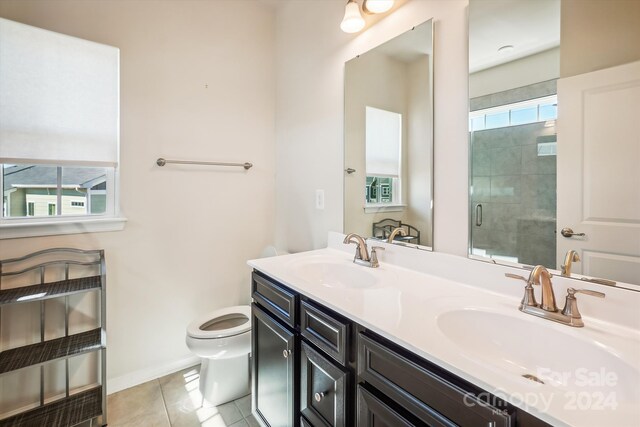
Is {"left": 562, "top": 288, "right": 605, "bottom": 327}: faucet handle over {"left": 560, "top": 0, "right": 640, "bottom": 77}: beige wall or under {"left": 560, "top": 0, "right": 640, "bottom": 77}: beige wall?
under

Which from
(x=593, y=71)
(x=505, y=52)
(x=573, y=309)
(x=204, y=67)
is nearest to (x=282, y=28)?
(x=204, y=67)

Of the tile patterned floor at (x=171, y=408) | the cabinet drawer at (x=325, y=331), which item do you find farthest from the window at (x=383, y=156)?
the tile patterned floor at (x=171, y=408)

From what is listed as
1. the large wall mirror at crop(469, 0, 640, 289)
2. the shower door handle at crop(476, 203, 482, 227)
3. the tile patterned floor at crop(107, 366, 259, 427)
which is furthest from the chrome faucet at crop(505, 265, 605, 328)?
the tile patterned floor at crop(107, 366, 259, 427)

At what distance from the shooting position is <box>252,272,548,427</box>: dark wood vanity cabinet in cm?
62

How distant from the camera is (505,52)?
3.43 ft

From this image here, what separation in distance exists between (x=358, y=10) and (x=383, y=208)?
0.99 meters

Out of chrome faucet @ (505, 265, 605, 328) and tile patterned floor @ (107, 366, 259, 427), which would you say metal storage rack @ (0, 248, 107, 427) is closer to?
tile patterned floor @ (107, 366, 259, 427)

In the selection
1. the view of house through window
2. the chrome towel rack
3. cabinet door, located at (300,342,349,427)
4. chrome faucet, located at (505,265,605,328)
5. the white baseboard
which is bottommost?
the white baseboard

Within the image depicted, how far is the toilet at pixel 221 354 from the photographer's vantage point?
162 centimetres

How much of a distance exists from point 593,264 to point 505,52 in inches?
29.8

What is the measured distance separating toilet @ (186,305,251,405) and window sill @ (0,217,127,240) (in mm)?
770

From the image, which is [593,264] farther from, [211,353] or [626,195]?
[211,353]

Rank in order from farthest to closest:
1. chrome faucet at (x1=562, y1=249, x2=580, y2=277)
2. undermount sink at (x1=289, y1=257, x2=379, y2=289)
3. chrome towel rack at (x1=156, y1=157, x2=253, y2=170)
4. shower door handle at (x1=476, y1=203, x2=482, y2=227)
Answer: chrome towel rack at (x1=156, y1=157, x2=253, y2=170)
undermount sink at (x1=289, y1=257, x2=379, y2=289)
shower door handle at (x1=476, y1=203, x2=482, y2=227)
chrome faucet at (x1=562, y1=249, x2=580, y2=277)

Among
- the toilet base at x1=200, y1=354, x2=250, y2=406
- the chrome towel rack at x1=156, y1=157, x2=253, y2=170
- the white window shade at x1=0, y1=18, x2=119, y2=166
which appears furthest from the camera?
the chrome towel rack at x1=156, y1=157, x2=253, y2=170
